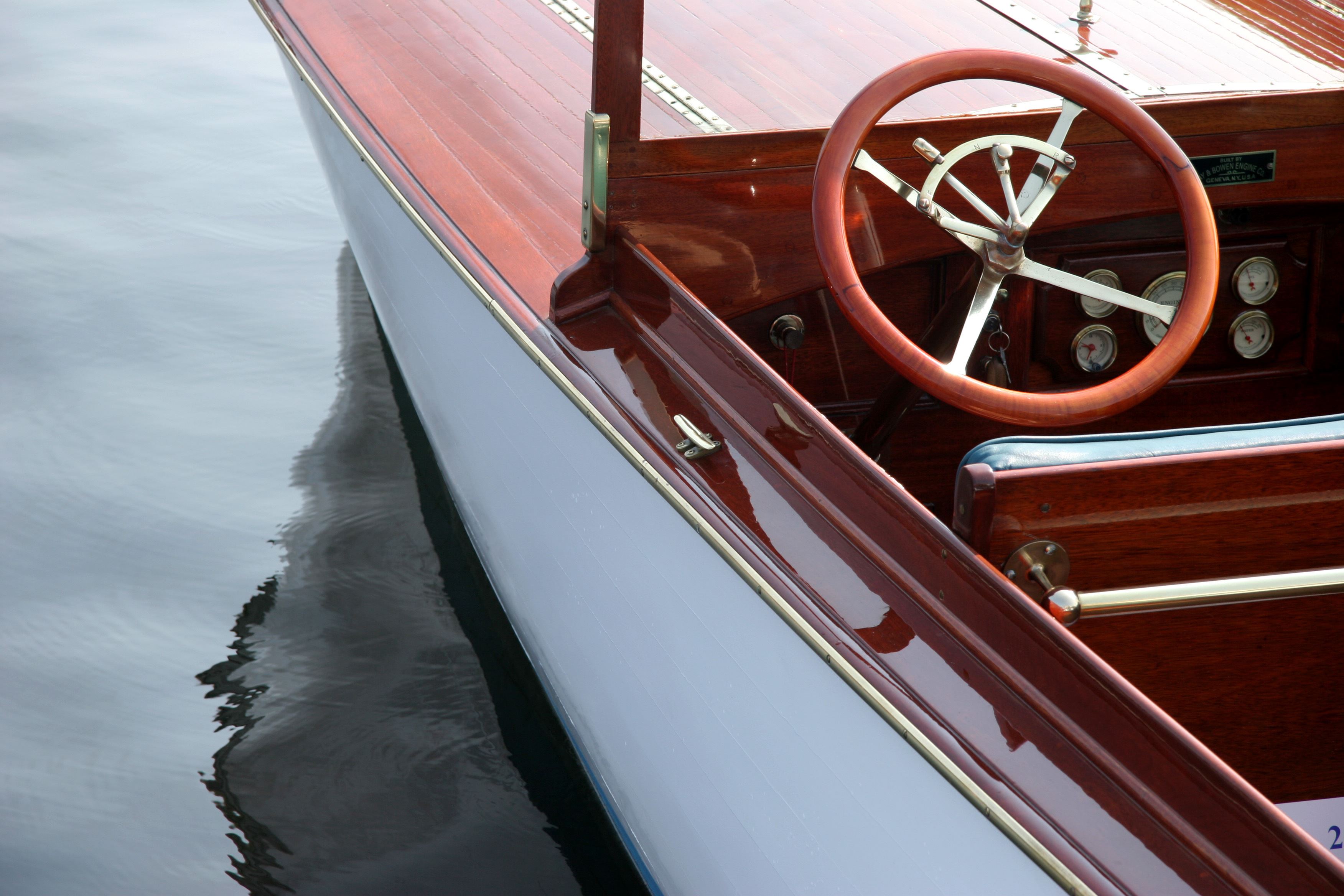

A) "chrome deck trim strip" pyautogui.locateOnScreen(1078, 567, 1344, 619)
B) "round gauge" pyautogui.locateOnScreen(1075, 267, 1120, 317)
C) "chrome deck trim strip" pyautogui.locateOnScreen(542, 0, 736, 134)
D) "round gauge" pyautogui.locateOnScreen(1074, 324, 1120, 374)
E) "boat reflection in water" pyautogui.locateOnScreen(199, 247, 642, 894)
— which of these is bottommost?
"boat reflection in water" pyautogui.locateOnScreen(199, 247, 642, 894)

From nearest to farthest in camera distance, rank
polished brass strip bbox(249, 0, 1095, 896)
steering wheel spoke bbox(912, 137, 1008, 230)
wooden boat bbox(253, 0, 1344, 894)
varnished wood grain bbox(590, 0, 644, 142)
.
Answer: polished brass strip bbox(249, 0, 1095, 896)
wooden boat bbox(253, 0, 1344, 894)
steering wheel spoke bbox(912, 137, 1008, 230)
varnished wood grain bbox(590, 0, 644, 142)

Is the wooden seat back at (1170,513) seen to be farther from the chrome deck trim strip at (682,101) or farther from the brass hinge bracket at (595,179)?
the chrome deck trim strip at (682,101)

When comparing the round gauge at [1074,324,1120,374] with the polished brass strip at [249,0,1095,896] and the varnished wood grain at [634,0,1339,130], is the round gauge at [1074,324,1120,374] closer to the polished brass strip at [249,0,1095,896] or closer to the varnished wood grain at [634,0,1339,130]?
the varnished wood grain at [634,0,1339,130]

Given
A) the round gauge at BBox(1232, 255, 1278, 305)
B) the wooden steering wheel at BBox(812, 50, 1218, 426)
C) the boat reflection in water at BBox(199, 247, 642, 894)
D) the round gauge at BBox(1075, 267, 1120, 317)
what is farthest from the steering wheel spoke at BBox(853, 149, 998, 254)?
the boat reflection in water at BBox(199, 247, 642, 894)

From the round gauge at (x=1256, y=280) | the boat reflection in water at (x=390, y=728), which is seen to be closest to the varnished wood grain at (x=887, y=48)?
the round gauge at (x=1256, y=280)

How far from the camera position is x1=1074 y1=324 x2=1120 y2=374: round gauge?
2.02 metres

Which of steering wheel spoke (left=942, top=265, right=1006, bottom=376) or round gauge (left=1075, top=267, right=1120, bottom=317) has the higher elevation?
steering wheel spoke (left=942, top=265, right=1006, bottom=376)

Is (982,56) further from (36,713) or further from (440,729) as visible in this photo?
(36,713)

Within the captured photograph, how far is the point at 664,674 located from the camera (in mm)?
1389

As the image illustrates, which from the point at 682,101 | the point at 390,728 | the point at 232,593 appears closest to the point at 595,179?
the point at 682,101

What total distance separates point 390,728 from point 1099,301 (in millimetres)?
1448

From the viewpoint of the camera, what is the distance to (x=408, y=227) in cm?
206

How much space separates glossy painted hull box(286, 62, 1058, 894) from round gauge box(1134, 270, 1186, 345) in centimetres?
105

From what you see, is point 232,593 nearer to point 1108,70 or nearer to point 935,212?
point 935,212
